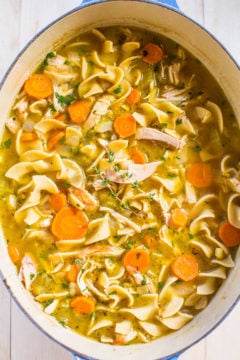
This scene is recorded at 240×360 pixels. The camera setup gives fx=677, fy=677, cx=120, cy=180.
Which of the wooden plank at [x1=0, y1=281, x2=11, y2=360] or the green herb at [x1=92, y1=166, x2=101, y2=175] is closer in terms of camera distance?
the green herb at [x1=92, y1=166, x2=101, y2=175]

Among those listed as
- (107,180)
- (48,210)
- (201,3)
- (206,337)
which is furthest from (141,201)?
(201,3)

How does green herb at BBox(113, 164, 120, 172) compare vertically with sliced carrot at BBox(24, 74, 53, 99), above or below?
below

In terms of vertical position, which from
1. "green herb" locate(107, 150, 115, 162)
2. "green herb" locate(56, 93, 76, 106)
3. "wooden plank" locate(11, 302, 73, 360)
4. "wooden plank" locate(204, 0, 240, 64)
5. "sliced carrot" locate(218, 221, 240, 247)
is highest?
Result: "wooden plank" locate(204, 0, 240, 64)

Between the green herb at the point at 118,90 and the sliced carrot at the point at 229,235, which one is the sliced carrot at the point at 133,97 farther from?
the sliced carrot at the point at 229,235

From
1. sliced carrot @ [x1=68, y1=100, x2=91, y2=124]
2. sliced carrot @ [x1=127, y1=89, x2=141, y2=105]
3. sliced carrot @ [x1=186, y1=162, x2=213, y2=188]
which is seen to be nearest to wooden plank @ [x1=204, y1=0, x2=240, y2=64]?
sliced carrot @ [x1=127, y1=89, x2=141, y2=105]

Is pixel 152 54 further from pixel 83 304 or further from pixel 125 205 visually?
pixel 83 304

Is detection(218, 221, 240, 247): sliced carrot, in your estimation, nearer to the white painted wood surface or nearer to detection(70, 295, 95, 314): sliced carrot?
the white painted wood surface

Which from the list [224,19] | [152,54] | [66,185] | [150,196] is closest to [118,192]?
[150,196]
